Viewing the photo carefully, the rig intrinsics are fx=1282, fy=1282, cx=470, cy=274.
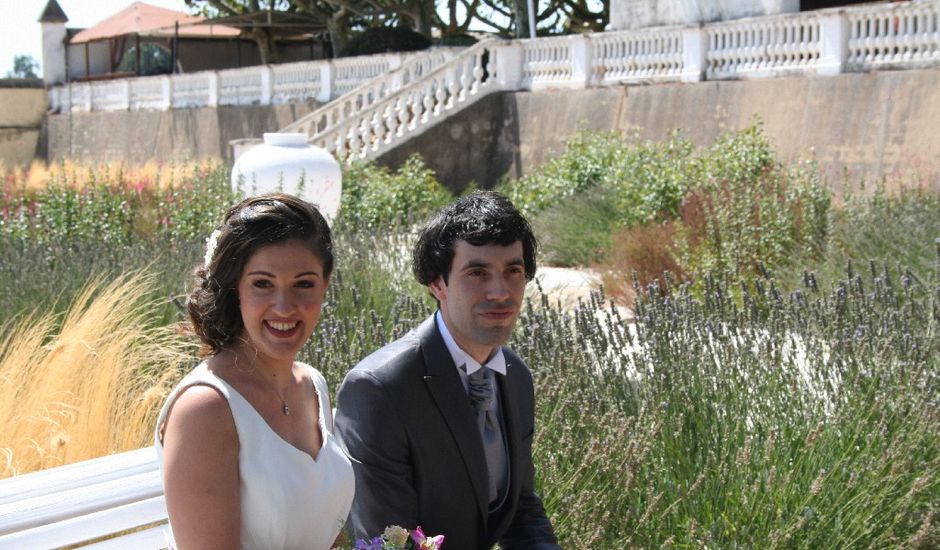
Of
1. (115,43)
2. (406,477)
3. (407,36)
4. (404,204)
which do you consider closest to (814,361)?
(406,477)

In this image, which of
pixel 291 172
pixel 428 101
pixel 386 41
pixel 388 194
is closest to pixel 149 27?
pixel 386 41

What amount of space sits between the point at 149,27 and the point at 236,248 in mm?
35732

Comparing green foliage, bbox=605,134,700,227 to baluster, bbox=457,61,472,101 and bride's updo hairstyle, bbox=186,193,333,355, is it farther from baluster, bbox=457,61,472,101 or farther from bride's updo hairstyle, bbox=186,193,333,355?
bride's updo hairstyle, bbox=186,193,333,355

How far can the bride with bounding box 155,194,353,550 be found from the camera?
2527 millimetres

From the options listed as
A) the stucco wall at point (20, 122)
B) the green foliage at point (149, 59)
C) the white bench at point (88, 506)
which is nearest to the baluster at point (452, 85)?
the white bench at point (88, 506)

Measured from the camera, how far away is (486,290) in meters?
3.10

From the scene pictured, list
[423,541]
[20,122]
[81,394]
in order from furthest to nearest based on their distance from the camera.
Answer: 1. [20,122]
2. [81,394]
3. [423,541]

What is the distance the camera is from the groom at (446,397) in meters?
3.06

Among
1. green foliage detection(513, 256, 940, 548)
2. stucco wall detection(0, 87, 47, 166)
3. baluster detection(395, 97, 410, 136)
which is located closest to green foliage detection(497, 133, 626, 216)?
baluster detection(395, 97, 410, 136)

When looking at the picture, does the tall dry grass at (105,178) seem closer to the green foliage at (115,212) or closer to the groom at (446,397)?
the green foliage at (115,212)

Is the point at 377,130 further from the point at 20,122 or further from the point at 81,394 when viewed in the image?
the point at 20,122

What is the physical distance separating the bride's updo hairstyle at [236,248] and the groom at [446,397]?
0.40m

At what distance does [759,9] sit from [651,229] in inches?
275

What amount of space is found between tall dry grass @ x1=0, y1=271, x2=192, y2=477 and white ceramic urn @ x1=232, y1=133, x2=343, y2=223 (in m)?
2.98
